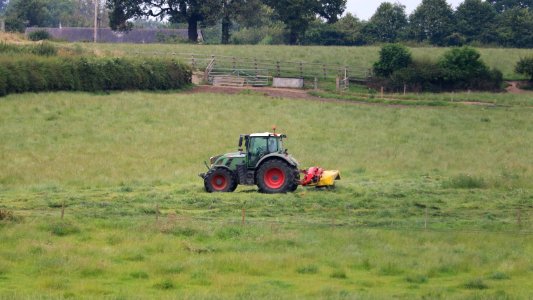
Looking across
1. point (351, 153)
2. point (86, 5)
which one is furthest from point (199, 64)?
point (86, 5)

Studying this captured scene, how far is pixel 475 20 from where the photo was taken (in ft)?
349

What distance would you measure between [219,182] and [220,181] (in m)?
0.04

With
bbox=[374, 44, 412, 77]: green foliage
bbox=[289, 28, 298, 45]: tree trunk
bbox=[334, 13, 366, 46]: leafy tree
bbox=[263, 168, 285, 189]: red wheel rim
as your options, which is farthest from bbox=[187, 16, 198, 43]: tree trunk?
bbox=[263, 168, 285, 189]: red wheel rim

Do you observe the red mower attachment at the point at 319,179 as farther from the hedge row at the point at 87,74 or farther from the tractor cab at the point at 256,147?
the hedge row at the point at 87,74

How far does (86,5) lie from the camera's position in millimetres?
177500

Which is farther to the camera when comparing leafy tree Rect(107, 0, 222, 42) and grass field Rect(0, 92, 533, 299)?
leafy tree Rect(107, 0, 222, 42)

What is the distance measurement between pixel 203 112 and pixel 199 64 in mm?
19789

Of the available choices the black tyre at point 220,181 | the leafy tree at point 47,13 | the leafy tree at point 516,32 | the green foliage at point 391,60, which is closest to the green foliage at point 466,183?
the black tyre at point 220,181

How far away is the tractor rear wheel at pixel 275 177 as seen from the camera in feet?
95.6

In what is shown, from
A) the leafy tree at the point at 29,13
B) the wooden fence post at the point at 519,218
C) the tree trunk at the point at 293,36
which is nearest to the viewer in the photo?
the wooden fence post at the point at 519,218

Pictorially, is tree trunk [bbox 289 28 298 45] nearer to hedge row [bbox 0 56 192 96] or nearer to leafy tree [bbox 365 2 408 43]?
leafy tree [bbox 365 2 408 43]

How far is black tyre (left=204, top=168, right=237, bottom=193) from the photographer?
97.5 feet

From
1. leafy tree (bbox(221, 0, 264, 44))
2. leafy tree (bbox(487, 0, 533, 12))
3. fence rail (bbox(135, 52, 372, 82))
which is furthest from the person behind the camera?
leafy tree (bbox(487, 0, 533, 12))

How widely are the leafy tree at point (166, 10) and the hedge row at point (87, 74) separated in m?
28.5
